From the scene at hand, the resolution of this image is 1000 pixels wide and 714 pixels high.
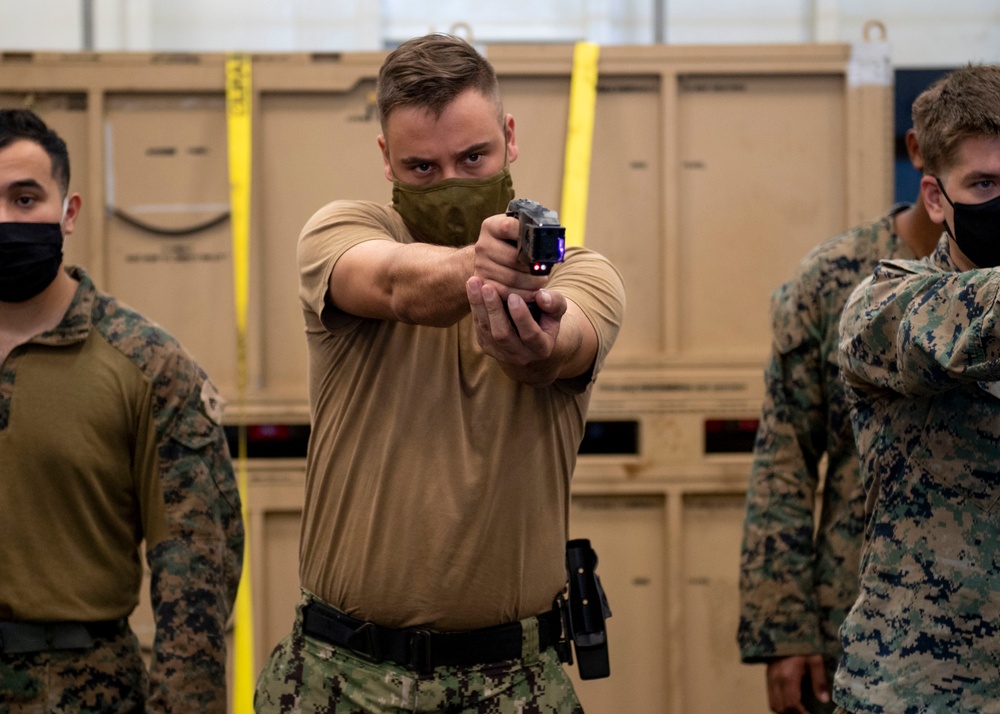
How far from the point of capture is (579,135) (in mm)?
3502

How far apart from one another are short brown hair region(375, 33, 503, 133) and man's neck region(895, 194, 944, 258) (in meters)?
1.09

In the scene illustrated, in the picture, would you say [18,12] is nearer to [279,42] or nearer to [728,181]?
[279,42]

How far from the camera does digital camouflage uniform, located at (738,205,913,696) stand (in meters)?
2.44

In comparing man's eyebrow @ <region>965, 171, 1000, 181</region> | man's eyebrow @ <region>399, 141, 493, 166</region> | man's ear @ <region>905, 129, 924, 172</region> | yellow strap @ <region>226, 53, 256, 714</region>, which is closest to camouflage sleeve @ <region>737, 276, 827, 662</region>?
man's ear @ <region>905, 129, 924, 172</region>

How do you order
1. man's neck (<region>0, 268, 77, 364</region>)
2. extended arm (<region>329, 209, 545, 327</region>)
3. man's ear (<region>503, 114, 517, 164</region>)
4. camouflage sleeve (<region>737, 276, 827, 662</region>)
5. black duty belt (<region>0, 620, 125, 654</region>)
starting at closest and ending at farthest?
1. extended arm (<region>329, 209, 545, 327</region>)
2. man's ear (<region>503, 114, 517, 164</region>)
3. black duty belt (<region>0, 620, 125, 654</region>)
4. man's neck (<region>0, 268, 77, 364</region>)
5. camouflage sleeve (<region>737, 276, 827, 662</region>)

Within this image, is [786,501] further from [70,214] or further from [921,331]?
[70,214]

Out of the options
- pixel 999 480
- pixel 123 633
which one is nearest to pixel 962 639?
A: pixel 999 480

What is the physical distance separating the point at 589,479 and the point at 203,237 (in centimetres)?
135

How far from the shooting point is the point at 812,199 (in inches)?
141

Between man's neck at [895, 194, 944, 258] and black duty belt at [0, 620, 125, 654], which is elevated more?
man's neck at [895, 194, 944, 258]

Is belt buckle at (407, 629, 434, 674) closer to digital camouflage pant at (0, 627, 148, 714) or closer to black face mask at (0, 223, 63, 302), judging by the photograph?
digital camouflage pant at (0, 627, 148, 714)

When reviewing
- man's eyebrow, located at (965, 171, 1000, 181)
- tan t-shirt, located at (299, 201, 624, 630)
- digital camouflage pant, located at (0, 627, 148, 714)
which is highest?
man's eyebrow, located at (965, 171, 1000, 181)

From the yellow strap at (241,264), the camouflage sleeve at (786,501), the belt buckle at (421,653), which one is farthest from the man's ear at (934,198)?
the yellow strap at (241,264)

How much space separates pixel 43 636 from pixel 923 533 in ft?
4.94
